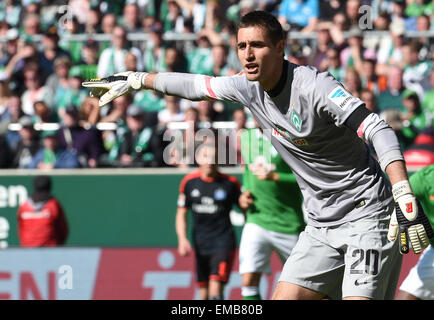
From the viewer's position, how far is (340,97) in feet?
17.3

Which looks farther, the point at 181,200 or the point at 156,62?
the point at 156,62

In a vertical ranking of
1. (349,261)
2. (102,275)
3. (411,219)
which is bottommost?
(102,275)

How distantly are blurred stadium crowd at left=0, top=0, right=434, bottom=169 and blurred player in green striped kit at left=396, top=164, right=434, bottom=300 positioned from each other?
3.75 m

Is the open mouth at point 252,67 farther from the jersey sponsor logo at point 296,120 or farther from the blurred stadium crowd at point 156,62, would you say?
the blurred stadium crowd at point 156,62

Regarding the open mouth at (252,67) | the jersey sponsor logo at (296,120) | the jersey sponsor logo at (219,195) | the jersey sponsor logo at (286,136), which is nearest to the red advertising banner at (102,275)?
the jersey sponsor logo at (219,195)

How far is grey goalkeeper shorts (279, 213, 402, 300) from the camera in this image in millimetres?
5641

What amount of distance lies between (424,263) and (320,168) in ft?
9.33

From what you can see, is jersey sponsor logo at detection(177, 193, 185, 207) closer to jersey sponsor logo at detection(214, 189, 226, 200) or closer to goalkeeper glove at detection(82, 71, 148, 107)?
jersey sponsor logo at detection(214, 189, 226, 200)

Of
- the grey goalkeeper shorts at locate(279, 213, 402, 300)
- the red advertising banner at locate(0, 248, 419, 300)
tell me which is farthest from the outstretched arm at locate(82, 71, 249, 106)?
the red advertising banner at locate(0, 248, 419, 300)

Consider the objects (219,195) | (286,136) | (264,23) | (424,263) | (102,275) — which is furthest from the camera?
(102,275)

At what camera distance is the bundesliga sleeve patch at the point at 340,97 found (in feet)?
17.2

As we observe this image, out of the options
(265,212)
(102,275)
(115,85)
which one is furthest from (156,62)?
(115,85)

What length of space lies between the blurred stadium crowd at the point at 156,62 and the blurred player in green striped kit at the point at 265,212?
213 cm

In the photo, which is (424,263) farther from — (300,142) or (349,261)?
(300,142)
